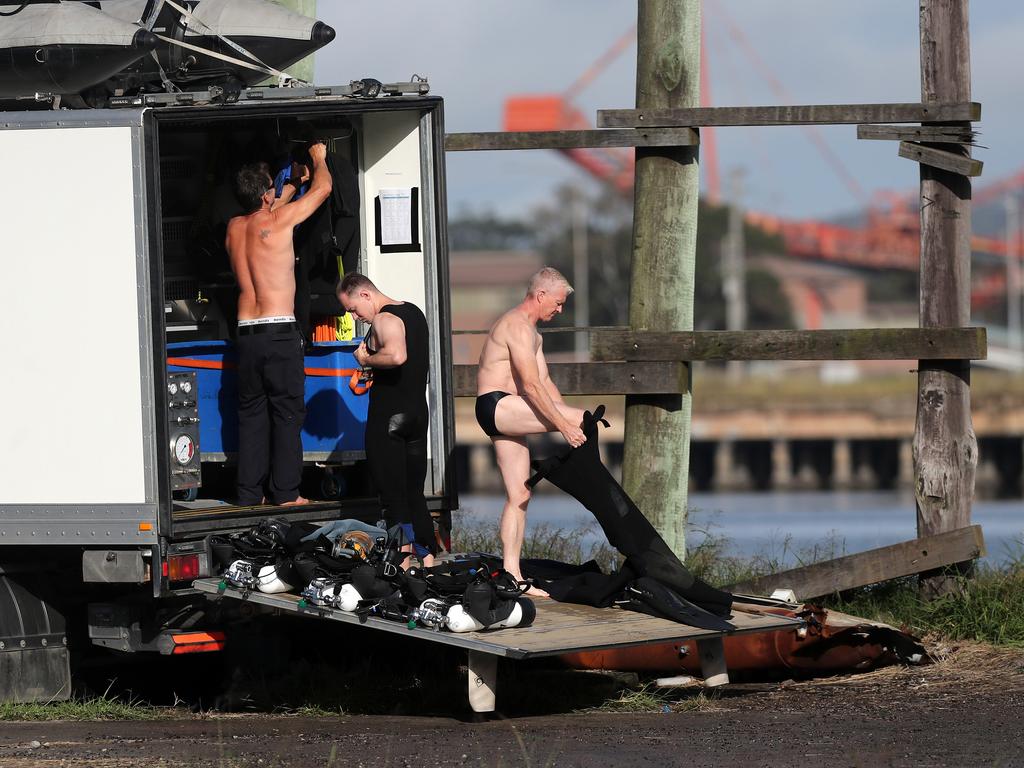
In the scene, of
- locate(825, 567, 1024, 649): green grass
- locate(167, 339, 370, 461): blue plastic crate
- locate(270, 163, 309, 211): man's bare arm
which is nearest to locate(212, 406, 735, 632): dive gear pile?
locate(167, 339, 370, 461): blue plastic crate

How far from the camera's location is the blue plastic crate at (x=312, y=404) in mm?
9406

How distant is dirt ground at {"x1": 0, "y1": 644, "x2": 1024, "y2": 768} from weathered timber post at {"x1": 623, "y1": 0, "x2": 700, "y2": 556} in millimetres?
1550

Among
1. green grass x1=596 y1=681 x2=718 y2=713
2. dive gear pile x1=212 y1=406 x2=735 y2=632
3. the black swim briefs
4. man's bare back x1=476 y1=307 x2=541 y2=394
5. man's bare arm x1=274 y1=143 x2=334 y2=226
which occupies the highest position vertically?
man's bare arm x1=274 y1=143 x2=334 y2=226

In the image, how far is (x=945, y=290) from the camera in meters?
9.30

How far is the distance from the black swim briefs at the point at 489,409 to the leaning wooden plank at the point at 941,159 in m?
2.71

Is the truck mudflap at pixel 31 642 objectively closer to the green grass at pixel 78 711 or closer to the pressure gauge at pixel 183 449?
the green grass at pixel 78 711

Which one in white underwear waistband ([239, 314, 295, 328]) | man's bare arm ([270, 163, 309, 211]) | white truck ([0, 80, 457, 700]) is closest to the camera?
white truck ([0, 80, 457, 700])

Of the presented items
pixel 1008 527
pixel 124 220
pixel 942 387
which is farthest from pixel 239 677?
pixel 1008 527

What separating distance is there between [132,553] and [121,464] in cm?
41

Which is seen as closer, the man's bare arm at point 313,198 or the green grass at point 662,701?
the green grass at point 662,701

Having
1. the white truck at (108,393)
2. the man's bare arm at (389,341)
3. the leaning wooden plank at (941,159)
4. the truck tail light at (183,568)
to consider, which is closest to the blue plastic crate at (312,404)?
the white truck at (108,393)

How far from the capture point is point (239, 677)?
338 inches

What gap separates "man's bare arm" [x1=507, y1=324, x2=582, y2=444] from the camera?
8.27m

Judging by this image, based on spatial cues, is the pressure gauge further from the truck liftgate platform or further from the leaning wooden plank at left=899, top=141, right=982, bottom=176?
the leaning wooden plank at left=899, top=141, right=982, bottom=176
